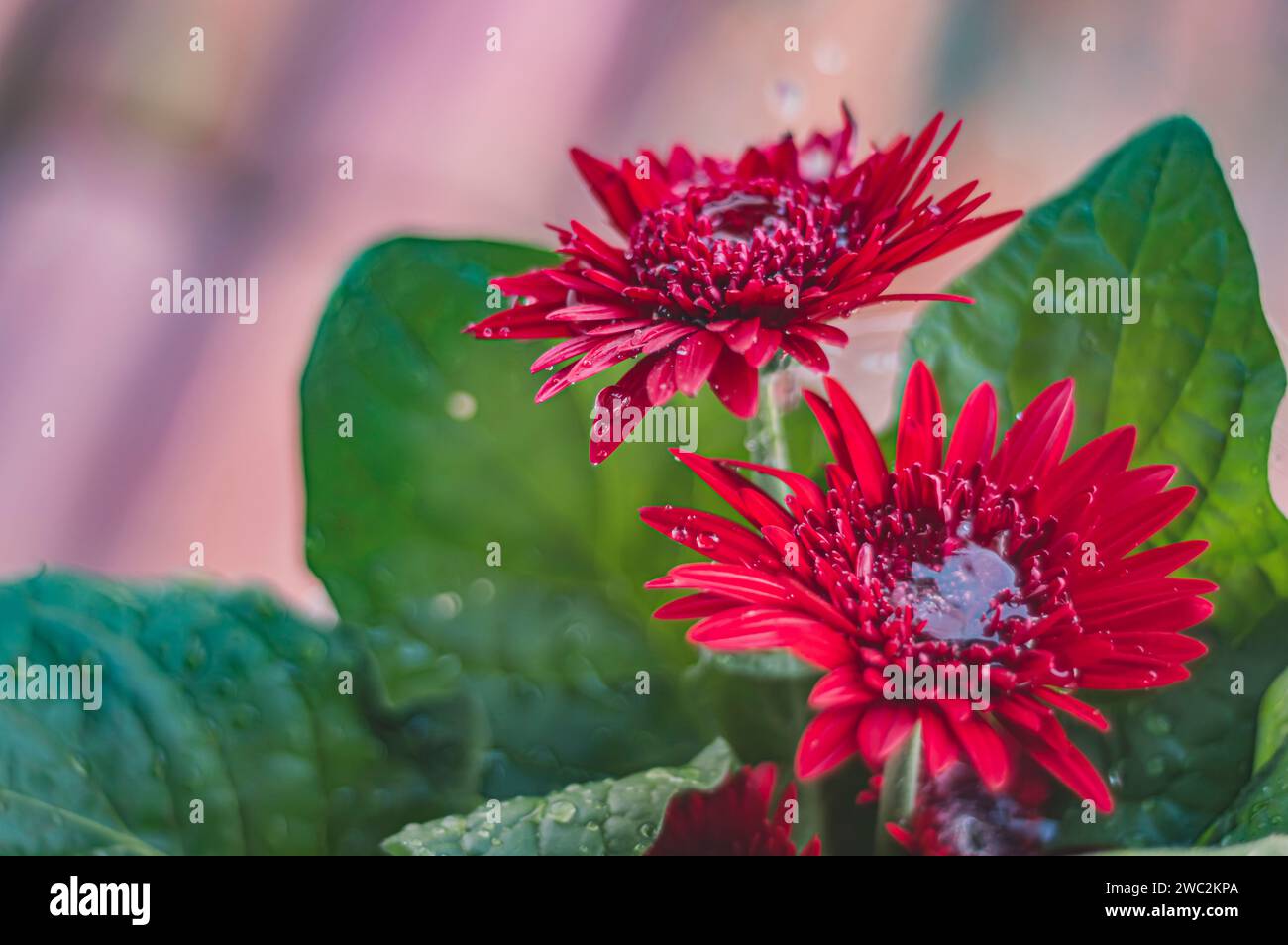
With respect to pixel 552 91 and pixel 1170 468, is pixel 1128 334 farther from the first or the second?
pixel 552 91

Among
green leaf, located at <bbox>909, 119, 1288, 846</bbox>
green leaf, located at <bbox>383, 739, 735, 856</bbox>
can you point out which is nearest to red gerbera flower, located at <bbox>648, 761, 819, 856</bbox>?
green leaf, located at <bbox>383, 739, 735, 856</bbox>

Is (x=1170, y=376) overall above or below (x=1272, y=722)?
above

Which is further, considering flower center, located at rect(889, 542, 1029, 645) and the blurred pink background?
the blurred pink background

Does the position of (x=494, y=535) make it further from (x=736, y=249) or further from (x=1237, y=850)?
(x=1237, y=850)

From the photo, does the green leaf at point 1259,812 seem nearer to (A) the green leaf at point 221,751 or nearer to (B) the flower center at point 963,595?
(B) the flower center at point 963,595

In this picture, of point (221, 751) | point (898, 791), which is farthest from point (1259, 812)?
point (221, 751)

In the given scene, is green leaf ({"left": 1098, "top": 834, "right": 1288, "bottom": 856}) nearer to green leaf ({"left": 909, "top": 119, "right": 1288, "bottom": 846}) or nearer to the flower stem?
green leaf ({"left": 909, "top": 119, "right": 1288, "bottom": 846})
